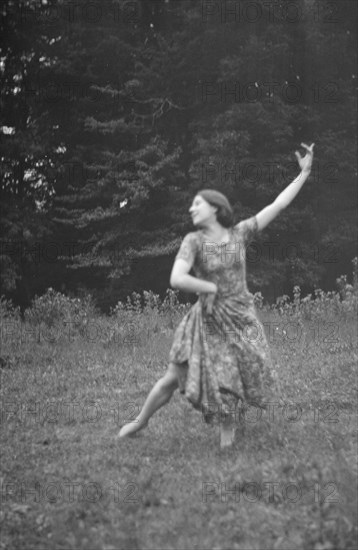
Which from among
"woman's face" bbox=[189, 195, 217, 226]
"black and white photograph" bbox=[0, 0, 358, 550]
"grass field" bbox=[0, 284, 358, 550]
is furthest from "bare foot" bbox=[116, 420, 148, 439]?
"black and white photograph" bbox=[0, 0, 358, 550]

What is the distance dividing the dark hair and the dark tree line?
508 inches

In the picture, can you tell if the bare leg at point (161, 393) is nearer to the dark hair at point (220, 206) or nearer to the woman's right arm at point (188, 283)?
the woman's right arm at point (188, 283)

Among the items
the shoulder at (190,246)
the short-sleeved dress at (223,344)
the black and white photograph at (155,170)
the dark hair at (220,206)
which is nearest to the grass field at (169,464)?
the black and white photograph at (155,170)

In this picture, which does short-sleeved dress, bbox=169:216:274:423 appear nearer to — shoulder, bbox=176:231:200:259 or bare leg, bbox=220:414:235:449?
shoulder, bbox=176:231:200:259

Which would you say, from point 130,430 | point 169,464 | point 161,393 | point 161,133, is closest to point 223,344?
point 161,393

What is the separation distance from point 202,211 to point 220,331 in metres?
1.00

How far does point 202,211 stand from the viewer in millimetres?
5887

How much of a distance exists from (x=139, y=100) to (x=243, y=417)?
15009mm

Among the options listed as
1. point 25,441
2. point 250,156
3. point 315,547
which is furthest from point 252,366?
point 250,156

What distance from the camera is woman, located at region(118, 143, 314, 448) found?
5.82 m

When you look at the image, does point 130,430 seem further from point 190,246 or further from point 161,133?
point 161,133

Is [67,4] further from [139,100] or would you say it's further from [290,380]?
[290,380]

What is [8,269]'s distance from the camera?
20094mm

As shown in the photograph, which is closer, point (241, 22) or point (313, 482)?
point (313, 482)
